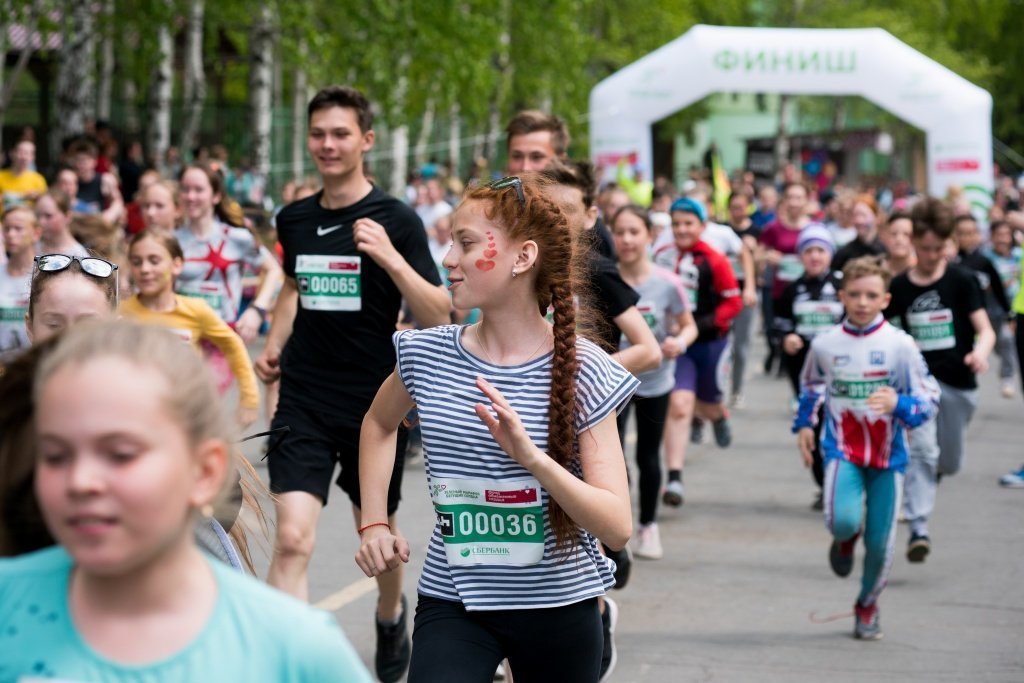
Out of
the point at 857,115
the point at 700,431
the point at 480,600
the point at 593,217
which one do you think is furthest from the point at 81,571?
the point at 857,115

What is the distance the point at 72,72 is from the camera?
2431 cm

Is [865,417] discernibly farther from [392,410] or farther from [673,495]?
[392,410]

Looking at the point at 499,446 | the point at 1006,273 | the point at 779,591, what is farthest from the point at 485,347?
the point at 1006,273

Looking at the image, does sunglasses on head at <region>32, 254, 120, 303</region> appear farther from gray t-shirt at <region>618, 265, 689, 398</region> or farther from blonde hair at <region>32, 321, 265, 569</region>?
gray t-shirt at <region>618, 265, 689, 398</region>

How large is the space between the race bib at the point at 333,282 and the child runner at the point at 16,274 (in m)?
3.08

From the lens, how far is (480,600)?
396cm

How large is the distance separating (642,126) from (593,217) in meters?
19.9

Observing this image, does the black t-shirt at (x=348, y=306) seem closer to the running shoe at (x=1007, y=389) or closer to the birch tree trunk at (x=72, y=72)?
the running shoe at (x=1007, y=389)

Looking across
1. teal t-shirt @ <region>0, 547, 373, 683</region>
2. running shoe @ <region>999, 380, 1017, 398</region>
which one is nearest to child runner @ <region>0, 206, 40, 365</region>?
teal t-shirt @ <region>0, 547, 373, 683</region>

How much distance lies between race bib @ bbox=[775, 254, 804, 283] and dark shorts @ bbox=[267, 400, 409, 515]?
9.69 metres

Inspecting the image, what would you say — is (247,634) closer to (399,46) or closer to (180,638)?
(180,638)

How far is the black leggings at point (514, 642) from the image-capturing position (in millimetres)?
3936

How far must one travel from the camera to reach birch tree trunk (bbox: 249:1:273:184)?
1022 inches

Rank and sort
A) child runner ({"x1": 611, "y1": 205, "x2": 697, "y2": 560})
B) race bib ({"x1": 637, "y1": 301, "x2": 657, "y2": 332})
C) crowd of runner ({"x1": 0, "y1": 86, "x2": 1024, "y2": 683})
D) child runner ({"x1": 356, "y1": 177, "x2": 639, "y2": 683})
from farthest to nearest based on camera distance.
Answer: race bib ({"x1": 637, "y1": 301, "x2": 657, "y2": 332}) < child runner ({"x1": 611, "y1": 205, "x2": 697, "y2": 560}) < child runner ({"x1": 356, "y1": 177, "x2": 639, "y2": 683}) < crowd of runner ({"x1": 0, "y1": 86, "x2": 1024, "y2": 683})
